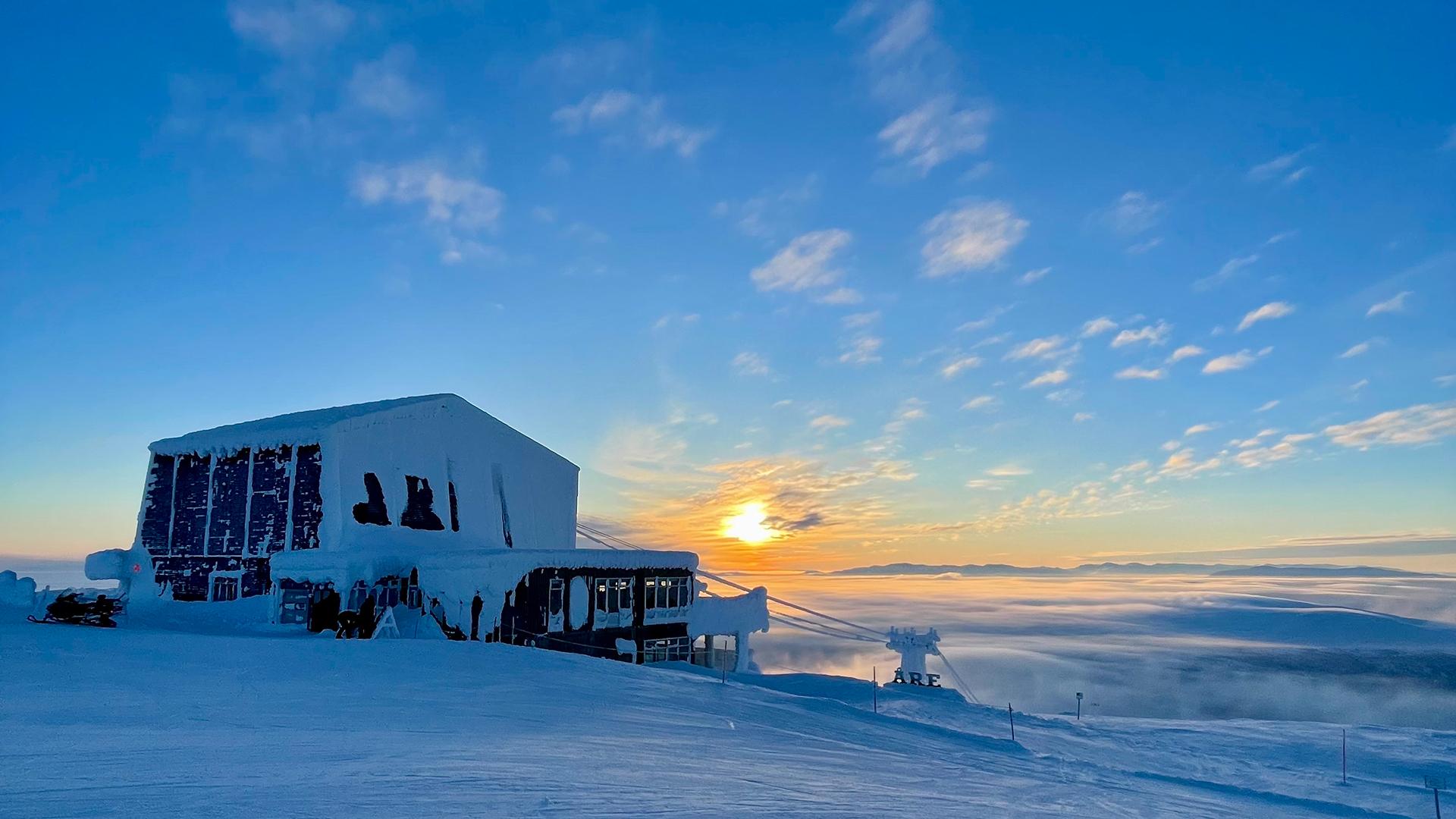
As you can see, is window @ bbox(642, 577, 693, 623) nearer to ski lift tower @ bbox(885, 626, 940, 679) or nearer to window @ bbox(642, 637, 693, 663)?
window @ bbox(642, 637, 693, 663)

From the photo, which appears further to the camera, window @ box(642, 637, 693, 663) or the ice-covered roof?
window @ box(642, 637, 693, 663)

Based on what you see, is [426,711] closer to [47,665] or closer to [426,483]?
[47,665]

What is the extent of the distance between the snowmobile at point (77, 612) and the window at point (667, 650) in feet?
65.6

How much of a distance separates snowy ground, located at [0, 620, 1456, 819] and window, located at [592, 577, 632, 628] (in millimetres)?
14298

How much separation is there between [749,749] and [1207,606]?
175015mm

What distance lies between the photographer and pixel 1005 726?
23938 millimetres

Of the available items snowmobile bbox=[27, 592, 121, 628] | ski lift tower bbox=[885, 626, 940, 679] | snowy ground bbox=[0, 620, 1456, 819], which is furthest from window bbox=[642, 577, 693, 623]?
snowmobile bbox=[27, 592, 121, 628]

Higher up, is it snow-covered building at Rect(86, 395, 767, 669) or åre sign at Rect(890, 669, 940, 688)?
snow-covered building at Rect(86, 395, 767, 669)

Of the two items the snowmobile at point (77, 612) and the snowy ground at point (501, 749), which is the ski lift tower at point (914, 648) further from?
the snowmobile at point (77, 612)

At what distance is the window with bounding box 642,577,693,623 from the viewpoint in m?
36.8

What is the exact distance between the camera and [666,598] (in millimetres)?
37781

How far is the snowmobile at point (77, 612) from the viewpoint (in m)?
25.2

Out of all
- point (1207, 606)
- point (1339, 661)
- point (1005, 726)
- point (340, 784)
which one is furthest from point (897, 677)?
point (1207, 606)

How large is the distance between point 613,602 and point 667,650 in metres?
4.39
